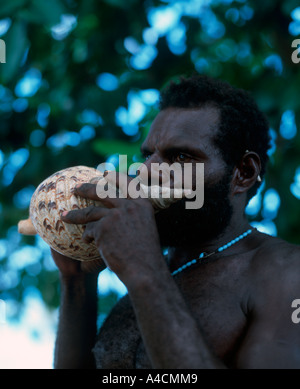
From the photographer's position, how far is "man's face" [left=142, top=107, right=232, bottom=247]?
1873 millimetres

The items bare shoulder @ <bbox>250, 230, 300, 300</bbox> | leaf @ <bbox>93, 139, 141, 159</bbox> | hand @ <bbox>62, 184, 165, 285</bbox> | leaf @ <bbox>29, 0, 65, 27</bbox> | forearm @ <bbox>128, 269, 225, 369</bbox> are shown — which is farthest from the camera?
leaf @ <bbox>93, 139, 141, 159</bbox>

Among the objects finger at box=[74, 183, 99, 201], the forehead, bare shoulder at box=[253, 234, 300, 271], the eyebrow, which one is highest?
the forehead

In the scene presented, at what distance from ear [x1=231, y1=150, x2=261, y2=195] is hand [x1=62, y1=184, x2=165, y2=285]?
1.85 feet

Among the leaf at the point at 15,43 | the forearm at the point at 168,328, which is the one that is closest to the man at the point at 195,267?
the forearm at the point at 168,328

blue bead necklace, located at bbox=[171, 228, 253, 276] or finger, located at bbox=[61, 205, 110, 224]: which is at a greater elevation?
finger, located at bbox=[61, 205, 110, 224]

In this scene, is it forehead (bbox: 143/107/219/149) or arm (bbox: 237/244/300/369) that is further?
forehead (bbox: 143/107/219/149)

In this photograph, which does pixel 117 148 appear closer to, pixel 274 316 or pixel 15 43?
pixel 15 43

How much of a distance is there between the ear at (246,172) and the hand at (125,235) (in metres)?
0.56

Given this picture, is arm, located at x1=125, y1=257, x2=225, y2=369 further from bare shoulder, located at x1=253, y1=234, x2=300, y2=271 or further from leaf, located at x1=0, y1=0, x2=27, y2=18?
leaf, located at x1=0, y1=0, x2=27, y2=18

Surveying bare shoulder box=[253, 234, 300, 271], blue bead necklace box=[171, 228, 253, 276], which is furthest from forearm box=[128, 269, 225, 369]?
blue bead necklace box=[171, 228, 253, 276]

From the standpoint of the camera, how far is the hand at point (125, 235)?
1.45 m

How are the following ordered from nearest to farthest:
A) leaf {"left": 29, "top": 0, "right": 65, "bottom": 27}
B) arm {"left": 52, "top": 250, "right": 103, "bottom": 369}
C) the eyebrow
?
the eyebrow < arm {"left": 52, "top": 250, "right": 103, "bottom": 369} < leaf {"left": 29, "top": 0, "right": 65, "bottom": 27}

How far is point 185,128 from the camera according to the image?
1.92 meters
